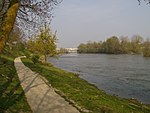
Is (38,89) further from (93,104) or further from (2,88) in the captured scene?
(93,104)

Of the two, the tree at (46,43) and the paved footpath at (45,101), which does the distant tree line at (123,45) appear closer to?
the tree at (46,43)

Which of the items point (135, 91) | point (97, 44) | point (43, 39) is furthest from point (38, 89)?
point (97, 44)

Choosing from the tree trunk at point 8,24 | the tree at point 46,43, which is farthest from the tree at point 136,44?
the tree trunk at point 8,24

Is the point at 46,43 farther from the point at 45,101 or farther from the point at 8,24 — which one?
the point at 8,24

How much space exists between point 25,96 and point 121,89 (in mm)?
15655

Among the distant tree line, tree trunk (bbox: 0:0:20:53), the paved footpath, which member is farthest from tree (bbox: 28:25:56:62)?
the distant tree line

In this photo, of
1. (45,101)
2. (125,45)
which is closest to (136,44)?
(125,45)

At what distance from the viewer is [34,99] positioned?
37.3ft

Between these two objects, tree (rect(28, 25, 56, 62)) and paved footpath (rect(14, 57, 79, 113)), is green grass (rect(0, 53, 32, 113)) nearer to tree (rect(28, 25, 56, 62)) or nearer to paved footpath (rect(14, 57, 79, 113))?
paved footpath (rect(14, 57, 79, 113))

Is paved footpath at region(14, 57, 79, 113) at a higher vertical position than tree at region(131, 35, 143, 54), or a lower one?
lower

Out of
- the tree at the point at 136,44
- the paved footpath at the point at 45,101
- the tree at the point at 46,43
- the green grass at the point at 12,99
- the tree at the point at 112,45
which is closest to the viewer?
the green grass at the point at 12,99

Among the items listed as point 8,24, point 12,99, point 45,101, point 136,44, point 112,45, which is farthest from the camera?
point 112,45

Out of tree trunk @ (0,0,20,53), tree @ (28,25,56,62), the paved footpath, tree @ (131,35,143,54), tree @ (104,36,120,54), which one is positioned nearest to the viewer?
tree trunk @ (0,0,20,53)

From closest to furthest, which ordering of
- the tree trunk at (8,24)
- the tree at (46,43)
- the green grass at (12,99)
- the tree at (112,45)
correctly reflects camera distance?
the tree trunk at (8,24) < the green grass at (12,99) < the tree at (46,43) < the tree at (112,45)
